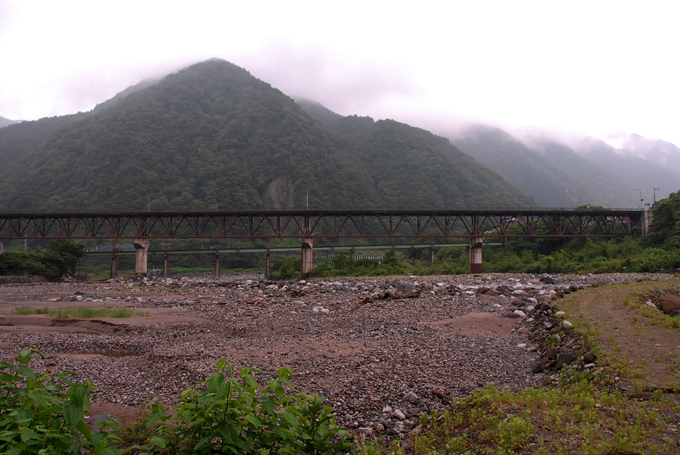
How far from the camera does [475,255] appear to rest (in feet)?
160

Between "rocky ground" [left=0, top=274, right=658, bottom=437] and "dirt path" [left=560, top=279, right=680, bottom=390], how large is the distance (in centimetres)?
60

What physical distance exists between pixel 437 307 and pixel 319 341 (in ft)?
23.1

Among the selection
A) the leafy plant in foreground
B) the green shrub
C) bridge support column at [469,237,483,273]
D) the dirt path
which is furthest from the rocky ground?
bridge support column at [469,237,483,273]

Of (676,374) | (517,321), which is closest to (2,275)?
(517,321)

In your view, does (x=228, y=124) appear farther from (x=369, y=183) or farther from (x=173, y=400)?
(x=173, y=400)

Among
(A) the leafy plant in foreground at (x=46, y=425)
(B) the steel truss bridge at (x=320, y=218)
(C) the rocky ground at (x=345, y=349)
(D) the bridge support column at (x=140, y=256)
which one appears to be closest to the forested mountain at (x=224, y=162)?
(B) the steel truss bridge at (x=320, y=218)

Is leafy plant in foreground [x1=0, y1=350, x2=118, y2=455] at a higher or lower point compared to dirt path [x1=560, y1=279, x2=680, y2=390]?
higher

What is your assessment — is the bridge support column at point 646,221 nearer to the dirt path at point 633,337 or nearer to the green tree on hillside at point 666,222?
the green tree on hillside at point 666,222

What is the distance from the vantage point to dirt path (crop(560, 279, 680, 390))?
22.4ft

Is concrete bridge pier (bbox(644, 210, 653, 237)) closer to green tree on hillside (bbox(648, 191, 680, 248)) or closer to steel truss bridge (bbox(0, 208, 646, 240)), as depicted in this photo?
steel truss bridge (bbox(0, 208, 646, 240))

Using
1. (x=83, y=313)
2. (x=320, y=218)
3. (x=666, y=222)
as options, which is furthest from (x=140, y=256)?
(x=666, y=222)

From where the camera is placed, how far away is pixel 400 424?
21.3ft

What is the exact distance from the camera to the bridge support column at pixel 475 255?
48.3 m

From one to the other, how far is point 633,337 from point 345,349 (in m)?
6.82
